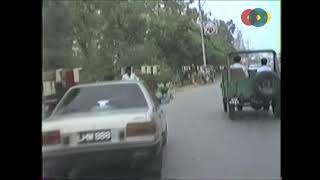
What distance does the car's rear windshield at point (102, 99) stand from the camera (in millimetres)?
6723

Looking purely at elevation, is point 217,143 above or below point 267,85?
below

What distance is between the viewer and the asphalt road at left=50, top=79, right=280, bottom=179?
6.78m

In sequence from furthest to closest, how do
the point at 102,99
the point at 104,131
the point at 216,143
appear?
the point at 216,143
the point at 102,99
the point at 104,131

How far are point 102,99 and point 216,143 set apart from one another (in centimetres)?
125

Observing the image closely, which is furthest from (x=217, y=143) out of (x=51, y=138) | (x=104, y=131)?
(x=51, y=138)

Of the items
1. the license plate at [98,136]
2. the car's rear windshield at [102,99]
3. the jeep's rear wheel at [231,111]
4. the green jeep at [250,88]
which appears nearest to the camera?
the license plate at [98,136]

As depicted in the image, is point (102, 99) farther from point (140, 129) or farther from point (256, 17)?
point (256, 17)

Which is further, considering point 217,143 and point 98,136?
point 217,143

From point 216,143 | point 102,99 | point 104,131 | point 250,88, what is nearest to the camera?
point 104,131

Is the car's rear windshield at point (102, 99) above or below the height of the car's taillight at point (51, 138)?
above

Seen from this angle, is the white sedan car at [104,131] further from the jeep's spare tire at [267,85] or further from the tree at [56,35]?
the jeep's spare tire at [267,85]

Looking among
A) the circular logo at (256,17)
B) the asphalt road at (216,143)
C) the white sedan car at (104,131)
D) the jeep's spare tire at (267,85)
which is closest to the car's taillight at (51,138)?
the white sedan car at (104,131)

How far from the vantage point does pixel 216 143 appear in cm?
691
